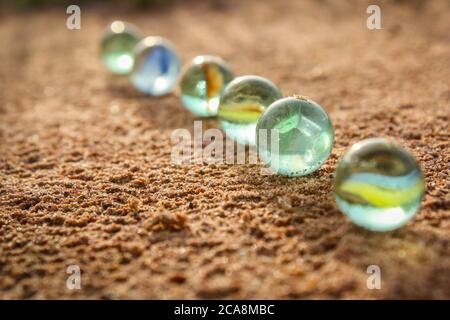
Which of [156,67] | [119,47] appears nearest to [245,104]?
[156,67]

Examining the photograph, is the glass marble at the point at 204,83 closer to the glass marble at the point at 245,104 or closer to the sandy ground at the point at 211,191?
the sandy ground at the point at 211,191

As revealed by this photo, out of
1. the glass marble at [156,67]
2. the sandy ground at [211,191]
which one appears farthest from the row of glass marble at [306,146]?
the glass marble at [156,67]

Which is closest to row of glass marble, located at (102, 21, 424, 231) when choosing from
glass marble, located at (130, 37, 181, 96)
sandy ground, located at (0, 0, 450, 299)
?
sandy ground, located at (0, 0, 450, 299)

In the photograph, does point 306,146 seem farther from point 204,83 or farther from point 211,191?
point 204,83

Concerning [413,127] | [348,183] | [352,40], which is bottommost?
[348,183]

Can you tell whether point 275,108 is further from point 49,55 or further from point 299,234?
point 49,55

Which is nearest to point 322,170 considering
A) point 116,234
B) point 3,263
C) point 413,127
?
point 413,127
